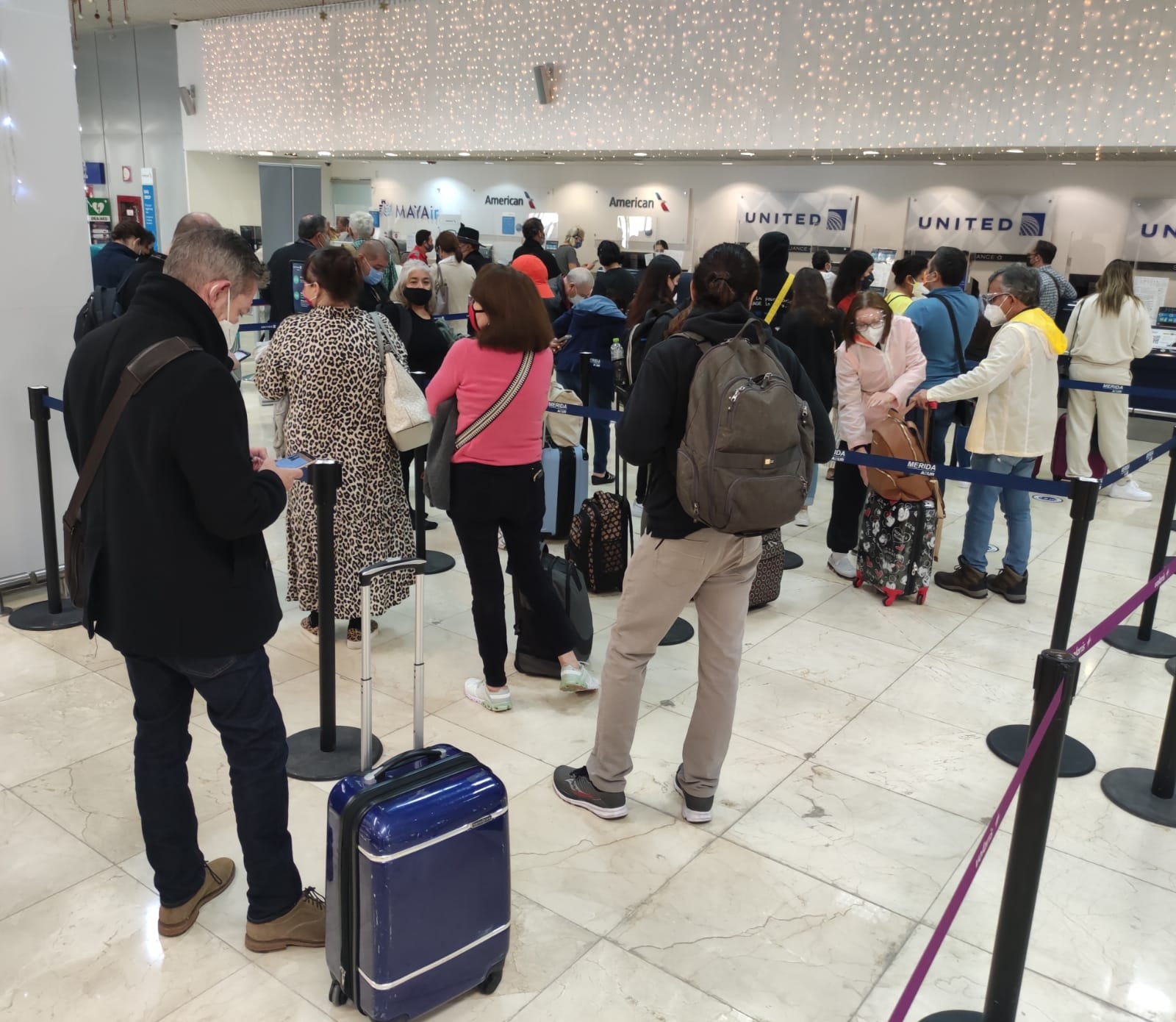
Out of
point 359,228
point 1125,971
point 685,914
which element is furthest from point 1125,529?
point 359,228

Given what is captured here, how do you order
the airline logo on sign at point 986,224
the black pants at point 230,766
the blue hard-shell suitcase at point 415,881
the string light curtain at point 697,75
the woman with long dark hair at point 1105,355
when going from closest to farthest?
the blue hard-shell suitcase at point 415,881 → the black pants at point 230,766 → the woman with long dark hair at point 1105,355 → the string light curtain at point 697,75 → the airline logo on sign at point 986,224

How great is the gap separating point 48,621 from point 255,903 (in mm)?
2484

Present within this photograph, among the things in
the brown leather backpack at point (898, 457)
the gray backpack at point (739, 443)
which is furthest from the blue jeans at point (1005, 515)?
the gray backpack at point (739, 443)

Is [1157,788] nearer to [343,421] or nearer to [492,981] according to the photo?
[492,981]

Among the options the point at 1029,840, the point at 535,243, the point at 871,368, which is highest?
the point at 535,243

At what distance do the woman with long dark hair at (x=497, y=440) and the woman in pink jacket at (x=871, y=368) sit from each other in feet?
6.81

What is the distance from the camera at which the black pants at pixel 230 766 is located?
7.20 feet

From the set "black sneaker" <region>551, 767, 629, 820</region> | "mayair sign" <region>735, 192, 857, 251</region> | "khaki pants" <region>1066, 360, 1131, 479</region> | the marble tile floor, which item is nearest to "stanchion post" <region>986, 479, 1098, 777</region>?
the marble tile floor

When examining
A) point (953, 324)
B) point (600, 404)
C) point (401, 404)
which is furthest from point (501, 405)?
point (600, 404)

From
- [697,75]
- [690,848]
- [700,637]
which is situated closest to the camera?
[700,637]

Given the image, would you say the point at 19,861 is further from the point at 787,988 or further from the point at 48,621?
the point at 787,988

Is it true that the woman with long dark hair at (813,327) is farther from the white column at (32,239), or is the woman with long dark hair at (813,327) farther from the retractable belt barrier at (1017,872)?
the white column at (32,239)

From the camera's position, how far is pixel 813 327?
5.05 m

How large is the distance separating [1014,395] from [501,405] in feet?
8.98
